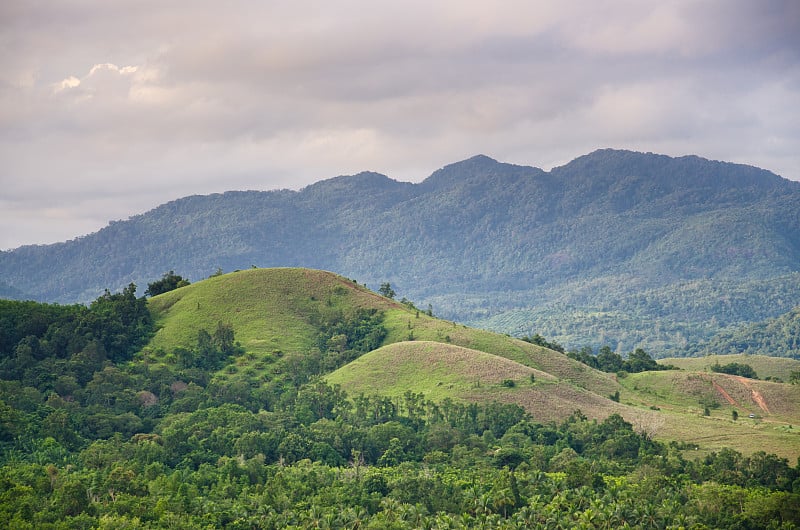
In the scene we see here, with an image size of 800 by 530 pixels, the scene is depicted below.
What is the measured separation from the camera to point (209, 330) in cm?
18025

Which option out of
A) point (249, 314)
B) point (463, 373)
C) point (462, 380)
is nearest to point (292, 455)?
point (462, 380)

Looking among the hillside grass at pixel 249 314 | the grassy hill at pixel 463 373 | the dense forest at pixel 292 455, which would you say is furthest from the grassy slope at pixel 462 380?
the hillside grass at pixel 249 314

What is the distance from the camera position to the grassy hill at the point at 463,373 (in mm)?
149375

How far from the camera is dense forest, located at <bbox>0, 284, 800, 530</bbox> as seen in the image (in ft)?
324

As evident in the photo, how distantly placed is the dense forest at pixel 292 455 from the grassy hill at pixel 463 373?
3711 millimetres

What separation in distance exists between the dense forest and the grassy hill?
12.2 ft

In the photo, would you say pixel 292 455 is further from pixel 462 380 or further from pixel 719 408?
pixel 719 408

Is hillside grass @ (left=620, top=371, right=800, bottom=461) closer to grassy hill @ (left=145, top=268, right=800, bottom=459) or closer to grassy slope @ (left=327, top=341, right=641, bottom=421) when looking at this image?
grassy hill @ (left=145, top=268, right=800, bottom=459)

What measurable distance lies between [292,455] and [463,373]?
4043cm

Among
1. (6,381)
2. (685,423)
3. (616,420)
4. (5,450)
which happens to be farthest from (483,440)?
(6,381)

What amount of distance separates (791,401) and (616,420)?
46751 mm

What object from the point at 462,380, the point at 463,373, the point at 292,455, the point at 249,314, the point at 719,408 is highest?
the point at 249,314

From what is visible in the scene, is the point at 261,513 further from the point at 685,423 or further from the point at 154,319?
the point at 154,319

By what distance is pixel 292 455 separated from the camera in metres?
127
